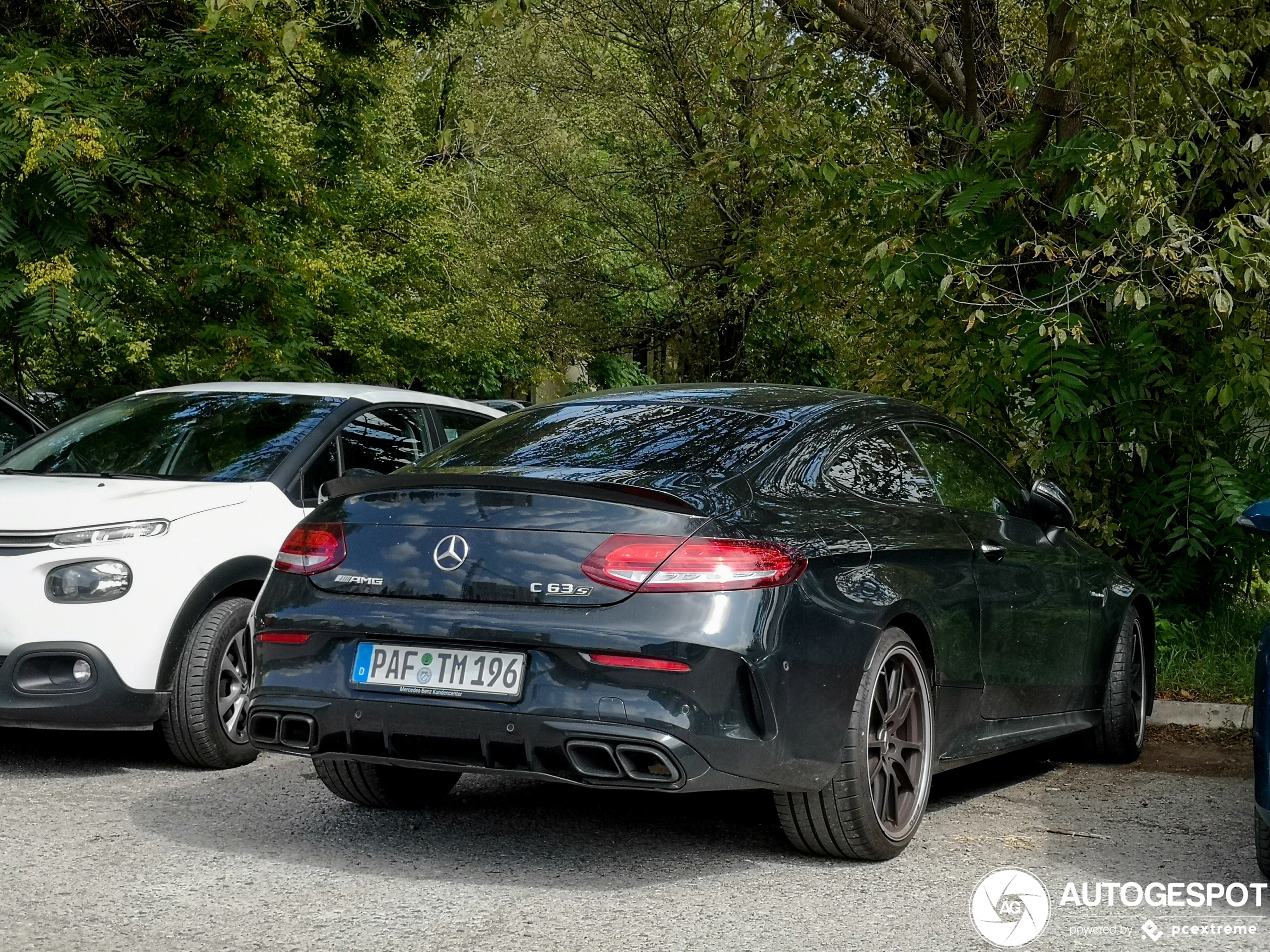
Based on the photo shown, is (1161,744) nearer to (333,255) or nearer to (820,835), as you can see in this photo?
(820,835)

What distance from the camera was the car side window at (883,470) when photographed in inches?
213

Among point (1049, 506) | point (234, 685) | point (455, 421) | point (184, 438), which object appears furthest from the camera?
point (455, 421)

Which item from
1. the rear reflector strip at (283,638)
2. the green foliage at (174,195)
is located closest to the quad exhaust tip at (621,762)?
the rear reflector strip at (283,638)

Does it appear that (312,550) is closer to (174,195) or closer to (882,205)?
(882,205)

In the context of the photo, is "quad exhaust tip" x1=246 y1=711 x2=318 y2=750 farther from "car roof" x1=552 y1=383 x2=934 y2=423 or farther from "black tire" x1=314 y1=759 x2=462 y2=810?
"car roof" x1=552 y1=383 x2=934 y2=423

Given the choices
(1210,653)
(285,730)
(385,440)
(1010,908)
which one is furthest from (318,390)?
(1210,653)

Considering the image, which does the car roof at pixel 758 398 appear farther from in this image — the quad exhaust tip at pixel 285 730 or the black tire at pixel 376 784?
the quad exhaust tip at pixel 285 730

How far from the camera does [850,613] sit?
16.1ft

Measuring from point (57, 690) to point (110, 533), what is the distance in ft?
2.12

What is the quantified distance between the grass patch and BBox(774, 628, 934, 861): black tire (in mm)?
3424

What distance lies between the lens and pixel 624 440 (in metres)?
5.27

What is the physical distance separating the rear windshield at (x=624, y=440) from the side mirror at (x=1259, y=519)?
1494mm

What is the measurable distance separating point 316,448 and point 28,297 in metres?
3.74

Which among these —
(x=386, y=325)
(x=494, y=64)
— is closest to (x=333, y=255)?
(x=386, y=325)
